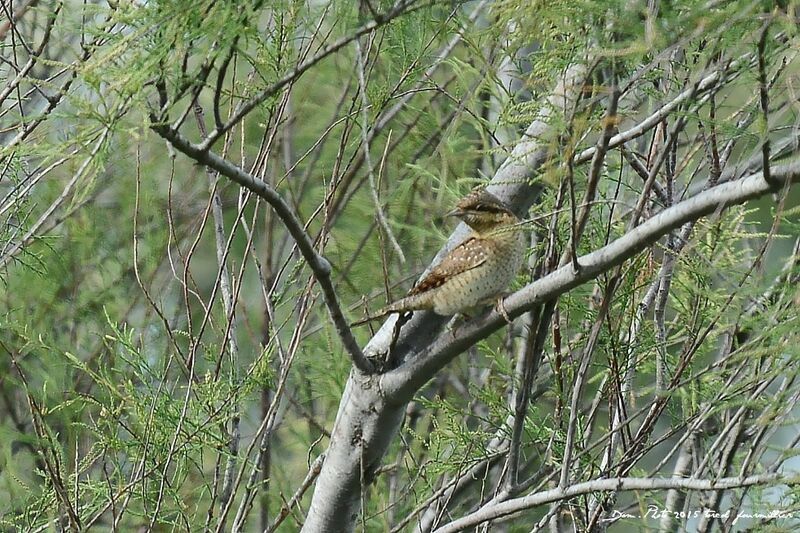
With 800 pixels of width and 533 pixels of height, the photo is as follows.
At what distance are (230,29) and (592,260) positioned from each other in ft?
2.63

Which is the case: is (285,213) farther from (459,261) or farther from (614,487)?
(459,261)

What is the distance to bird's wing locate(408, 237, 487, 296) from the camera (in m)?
2.66

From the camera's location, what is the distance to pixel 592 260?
1914mm

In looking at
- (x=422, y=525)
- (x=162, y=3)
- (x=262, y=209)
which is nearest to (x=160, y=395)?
(x=422, y=525)

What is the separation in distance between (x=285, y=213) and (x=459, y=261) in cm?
96

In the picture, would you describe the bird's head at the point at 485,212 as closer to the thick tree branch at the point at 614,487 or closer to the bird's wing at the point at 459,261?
the bird's wing at the point at 459,261

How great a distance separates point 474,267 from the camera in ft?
8.92

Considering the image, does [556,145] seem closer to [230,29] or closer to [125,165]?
[230,29]

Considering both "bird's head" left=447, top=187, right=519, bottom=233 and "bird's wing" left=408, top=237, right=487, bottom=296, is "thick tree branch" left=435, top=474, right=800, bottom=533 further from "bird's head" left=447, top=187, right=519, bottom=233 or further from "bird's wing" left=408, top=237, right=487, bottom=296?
"bird's head" left=447, top=187, right=519, bottom=233

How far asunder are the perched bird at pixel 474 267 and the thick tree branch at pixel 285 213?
180 millimetres

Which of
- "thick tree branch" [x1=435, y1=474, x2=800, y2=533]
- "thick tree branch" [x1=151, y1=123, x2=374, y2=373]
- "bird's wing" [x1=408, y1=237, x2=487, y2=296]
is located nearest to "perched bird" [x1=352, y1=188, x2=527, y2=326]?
"bird's wing" [x1=408, y1=237, x2=487, y2=296]

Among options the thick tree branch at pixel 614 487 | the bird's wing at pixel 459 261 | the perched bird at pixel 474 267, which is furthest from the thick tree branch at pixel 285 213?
the thick tree branch at pixel 614 487

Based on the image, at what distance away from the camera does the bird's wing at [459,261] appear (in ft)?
8.71

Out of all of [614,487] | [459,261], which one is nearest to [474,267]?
[459,261]
